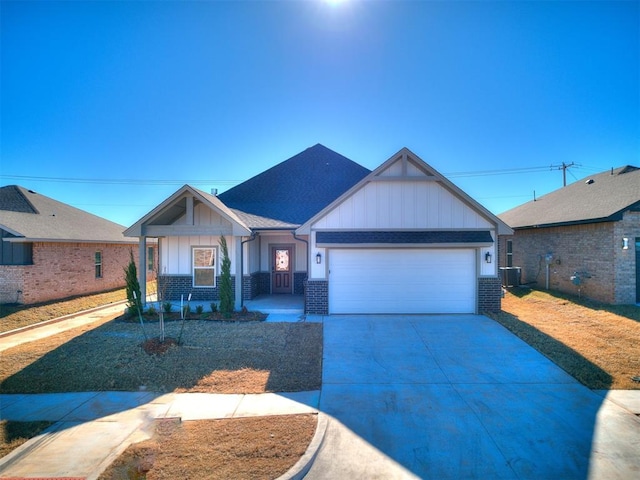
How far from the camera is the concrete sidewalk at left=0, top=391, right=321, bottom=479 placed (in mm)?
3928

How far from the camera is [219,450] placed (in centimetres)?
406

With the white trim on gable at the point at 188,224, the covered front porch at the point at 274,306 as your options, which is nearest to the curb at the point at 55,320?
the covered front porch at the point at 274,306

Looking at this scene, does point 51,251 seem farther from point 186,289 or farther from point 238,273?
point 238,273

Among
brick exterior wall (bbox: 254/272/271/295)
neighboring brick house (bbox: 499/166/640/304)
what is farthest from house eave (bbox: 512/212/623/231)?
brick exterior wall (bbox: 254/272/271/295)

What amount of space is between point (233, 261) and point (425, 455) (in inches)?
397

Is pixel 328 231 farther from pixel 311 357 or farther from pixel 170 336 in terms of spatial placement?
pixel 170 336

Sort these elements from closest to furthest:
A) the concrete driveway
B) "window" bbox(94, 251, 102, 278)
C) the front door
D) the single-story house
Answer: the concrete driveway → the single-story house → the front door → "window" bbox(94, 251, 102, 278)

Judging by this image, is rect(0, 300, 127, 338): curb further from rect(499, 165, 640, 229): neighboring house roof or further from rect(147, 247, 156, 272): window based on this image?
rect(499, 165, 640, 229): neighboring house roof

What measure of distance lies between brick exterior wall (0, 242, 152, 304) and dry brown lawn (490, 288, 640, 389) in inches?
674

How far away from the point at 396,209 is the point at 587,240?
27.2 ft

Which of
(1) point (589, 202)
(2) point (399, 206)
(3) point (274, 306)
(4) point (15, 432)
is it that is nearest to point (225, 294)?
(3) point (274, 306)

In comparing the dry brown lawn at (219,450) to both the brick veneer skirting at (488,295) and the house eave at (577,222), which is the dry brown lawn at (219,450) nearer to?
the brick veneer skirting at (488,295)

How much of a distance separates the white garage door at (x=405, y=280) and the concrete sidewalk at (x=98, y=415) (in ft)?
18.0

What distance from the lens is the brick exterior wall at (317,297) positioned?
10.9 metres
